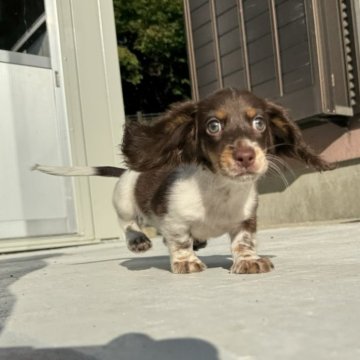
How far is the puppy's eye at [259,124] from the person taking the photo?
2.75 meters

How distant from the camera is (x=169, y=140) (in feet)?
10.1

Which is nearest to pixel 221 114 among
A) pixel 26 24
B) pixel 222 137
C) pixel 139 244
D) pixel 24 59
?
pixel 222 137

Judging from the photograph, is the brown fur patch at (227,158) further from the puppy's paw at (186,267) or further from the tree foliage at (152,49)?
the tree foliage at (152,49)

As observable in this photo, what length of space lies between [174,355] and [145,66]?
62.0 feet

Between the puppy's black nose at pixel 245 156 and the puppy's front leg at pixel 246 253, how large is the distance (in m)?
0.44

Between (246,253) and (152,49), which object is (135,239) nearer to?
(246,253)

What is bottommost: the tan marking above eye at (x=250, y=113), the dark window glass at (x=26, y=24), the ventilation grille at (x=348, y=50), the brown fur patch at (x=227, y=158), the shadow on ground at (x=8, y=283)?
the shadow on ground at (x=8, y=283)

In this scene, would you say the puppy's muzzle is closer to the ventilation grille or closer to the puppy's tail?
the puppy's tail

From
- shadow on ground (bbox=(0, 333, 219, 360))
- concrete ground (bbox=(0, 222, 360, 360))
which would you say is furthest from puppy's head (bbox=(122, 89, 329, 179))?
shadow on ground (bbox=(0, 333, 219, 360))

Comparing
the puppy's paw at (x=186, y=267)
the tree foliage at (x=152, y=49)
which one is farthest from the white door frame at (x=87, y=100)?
the tree foliage at (x=152, y=49)

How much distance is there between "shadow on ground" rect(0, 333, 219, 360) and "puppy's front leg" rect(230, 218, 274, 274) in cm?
115

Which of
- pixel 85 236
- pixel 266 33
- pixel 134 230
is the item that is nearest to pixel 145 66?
pixel 266 33

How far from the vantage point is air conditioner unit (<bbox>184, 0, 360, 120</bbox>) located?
6430 millimetres

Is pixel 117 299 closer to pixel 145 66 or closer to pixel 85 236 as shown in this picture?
pixel 85 236
